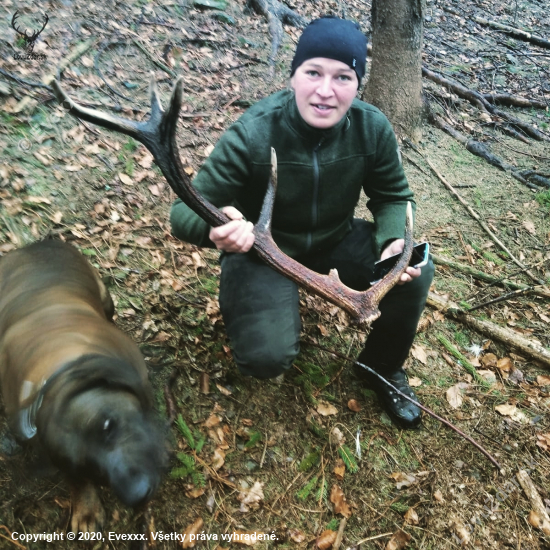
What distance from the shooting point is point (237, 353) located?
271 centimetres

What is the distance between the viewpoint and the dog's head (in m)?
1.72

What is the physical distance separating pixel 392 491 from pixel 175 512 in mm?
1292

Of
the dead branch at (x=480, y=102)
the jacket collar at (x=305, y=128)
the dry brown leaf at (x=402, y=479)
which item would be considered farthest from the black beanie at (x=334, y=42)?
the dead branch at (x=480, y=102)

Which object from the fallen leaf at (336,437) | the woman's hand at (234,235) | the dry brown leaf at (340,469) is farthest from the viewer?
the fallen leaf at (336,437)

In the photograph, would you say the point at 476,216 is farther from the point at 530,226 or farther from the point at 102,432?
the point at 102,432

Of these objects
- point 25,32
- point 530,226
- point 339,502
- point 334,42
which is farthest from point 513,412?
point 25,32

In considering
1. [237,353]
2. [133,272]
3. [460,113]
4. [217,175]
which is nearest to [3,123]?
[133,272]

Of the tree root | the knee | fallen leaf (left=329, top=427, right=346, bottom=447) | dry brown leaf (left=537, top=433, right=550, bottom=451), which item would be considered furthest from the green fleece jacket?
the tree root

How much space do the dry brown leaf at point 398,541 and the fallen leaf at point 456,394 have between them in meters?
1.01

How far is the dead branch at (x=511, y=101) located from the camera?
23.2 ft

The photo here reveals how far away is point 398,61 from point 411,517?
4.52m

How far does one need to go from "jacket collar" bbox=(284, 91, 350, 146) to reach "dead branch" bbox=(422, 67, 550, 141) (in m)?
5.15

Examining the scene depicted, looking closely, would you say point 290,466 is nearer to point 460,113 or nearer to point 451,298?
point 451,298

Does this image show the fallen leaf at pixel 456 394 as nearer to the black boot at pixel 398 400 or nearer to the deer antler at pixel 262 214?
the black boot at pixel 398 400
